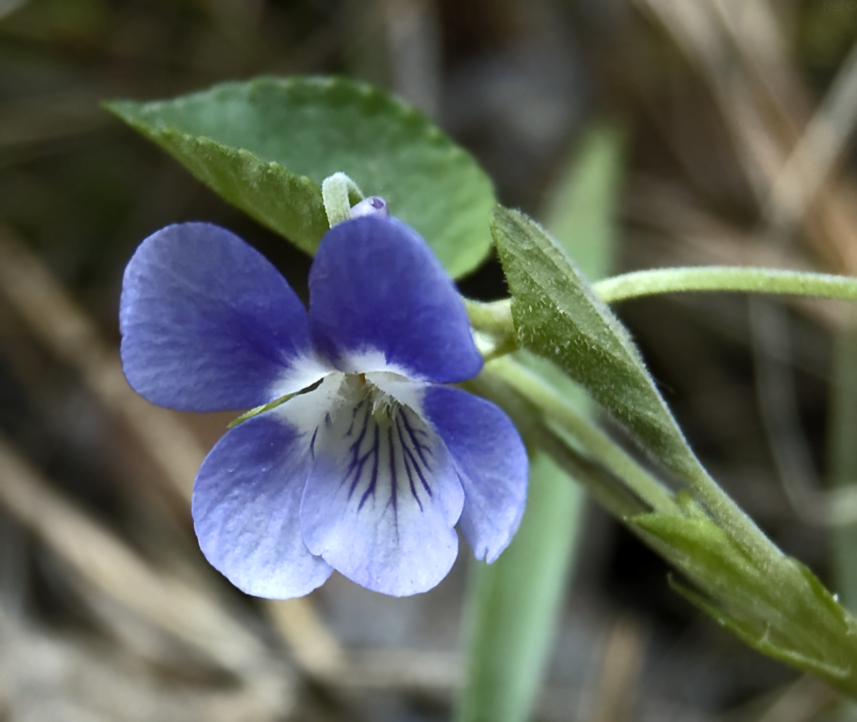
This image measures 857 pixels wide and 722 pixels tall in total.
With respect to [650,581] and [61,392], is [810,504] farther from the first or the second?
[61,392]

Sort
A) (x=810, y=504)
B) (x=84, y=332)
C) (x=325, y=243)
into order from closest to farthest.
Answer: (x=325, y=243) → (x=810, y=504) → (x=84, y=332)

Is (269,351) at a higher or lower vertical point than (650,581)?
higher

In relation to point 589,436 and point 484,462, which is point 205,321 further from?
point 589,436

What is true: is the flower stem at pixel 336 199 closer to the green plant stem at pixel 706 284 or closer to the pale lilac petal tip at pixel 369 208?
the pale lilac petal tip at pixel 369 208

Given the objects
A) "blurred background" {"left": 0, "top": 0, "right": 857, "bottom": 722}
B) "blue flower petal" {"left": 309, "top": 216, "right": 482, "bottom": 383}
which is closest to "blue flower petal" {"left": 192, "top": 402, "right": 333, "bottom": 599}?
"blue flower petal" {"left": 309, "top": 216, "right": 482, "bottom": 383}

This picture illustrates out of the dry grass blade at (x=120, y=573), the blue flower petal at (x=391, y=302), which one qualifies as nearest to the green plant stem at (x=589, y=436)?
the blue flower petal at (x=391, y=302)

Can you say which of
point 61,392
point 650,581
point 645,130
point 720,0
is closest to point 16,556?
point 61,392
